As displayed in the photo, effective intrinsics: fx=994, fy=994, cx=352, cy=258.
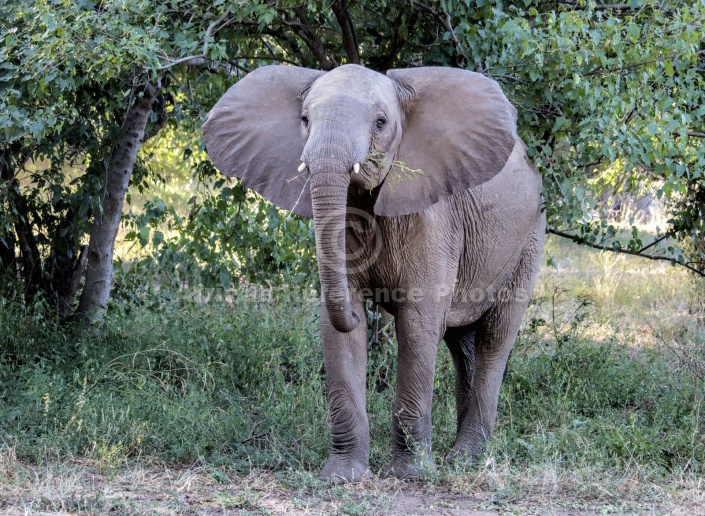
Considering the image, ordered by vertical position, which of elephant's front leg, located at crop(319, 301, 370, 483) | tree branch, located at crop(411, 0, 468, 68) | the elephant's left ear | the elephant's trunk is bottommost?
elephant's front leg, located at crop(319, 301, 370, 483)

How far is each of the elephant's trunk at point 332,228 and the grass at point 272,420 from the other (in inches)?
37.1

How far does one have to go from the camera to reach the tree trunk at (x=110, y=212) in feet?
23.8

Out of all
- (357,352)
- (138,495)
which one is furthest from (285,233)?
(138,495)

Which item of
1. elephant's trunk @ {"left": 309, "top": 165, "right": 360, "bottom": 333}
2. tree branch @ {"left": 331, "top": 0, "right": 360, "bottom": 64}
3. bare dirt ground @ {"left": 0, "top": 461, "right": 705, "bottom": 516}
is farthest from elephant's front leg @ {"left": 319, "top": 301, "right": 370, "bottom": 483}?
tree branch @ {"left": 331, "top": 0, "right": 360, "bottom": 64}

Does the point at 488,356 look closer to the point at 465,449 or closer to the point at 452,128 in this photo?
the point at 465,449

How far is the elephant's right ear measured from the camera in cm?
503

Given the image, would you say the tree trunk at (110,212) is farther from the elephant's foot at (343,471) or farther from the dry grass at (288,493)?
the elephant's foot at (343,471)

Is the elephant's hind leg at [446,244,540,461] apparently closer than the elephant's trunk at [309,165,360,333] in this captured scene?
No

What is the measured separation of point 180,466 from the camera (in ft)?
17.5

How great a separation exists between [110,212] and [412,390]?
10.3 ft

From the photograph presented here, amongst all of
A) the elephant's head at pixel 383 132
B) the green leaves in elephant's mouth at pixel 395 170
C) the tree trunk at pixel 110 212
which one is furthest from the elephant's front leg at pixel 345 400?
the tree trunk at pixel 110 212

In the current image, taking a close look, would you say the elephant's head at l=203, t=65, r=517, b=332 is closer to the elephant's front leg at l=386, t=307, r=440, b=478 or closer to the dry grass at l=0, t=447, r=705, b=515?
the elephant's front leg at l=386, t=307, r=440, b=478

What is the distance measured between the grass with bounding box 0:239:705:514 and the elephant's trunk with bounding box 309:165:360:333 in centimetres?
94

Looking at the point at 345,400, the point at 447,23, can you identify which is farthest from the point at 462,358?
the point at 447,23
